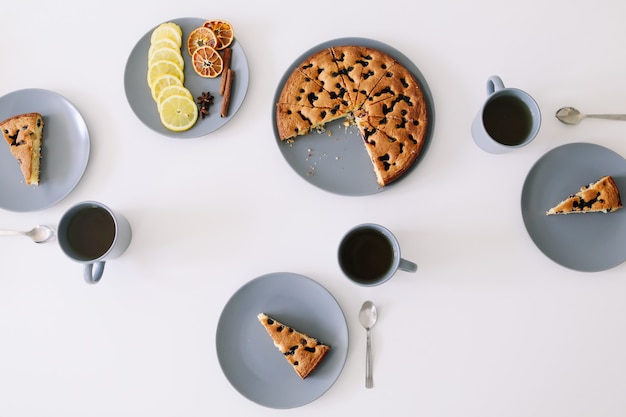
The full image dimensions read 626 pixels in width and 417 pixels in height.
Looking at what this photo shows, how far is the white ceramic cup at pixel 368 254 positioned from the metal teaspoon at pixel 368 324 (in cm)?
17

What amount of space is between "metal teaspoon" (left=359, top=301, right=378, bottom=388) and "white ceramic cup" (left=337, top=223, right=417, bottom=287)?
0.55ft

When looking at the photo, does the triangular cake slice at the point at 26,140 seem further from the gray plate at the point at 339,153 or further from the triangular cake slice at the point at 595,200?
the triangular cake slice at the point at 595,200

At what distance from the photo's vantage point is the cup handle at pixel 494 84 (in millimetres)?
1973

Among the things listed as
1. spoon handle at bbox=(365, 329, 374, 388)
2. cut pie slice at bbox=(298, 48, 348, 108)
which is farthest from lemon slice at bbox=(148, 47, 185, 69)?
spoon handle at bbox=(365, 329, 374, 388)

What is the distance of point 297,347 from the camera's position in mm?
1926

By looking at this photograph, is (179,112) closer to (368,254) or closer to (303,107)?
(303,107)

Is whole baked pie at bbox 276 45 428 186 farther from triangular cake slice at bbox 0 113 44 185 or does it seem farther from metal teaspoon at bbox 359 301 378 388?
triangular cake slice at bbox 0 113 44 185

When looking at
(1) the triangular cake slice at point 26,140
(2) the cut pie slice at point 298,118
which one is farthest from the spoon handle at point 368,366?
(1) the triangular cake slice at point 26,140

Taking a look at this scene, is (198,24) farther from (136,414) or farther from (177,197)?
(136,414)

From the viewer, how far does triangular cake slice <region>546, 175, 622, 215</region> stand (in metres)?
1.92

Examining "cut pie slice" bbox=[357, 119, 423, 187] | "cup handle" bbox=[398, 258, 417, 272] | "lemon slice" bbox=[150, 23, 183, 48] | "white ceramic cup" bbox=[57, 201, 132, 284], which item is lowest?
"cup handle" bbox=[398, 258, 417, 272]

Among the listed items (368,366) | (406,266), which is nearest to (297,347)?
(368,366)

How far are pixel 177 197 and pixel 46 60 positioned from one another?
3.20 feet

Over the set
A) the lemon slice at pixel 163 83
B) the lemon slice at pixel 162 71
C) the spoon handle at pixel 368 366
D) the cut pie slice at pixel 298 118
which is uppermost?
the lemon slice at pixel 162 71
